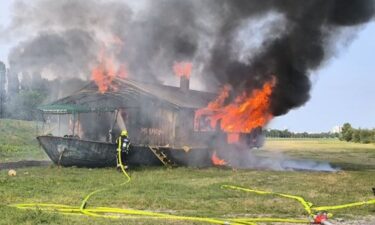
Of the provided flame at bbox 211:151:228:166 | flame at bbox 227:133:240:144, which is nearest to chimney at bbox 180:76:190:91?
flame at bbox 227:133:240:144

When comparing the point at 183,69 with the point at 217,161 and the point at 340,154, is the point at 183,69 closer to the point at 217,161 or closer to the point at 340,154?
the point at 217,161

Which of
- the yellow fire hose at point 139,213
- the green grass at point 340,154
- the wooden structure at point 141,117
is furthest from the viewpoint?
the green grass at point 340,154

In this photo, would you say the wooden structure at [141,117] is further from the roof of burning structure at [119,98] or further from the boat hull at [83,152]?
the boat hull at [83,152]

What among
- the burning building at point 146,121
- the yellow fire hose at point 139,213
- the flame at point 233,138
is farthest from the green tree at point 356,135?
the yellow fire hose at point 139,213

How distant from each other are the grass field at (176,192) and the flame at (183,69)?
35.4ft

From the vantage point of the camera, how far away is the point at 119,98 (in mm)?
27953

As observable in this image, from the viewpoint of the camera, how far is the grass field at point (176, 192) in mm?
11844

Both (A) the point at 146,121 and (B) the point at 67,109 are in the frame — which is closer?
(B) the point at 67,109

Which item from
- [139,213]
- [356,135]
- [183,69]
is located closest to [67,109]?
[183,69]

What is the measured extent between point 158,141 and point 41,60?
36.2 feet

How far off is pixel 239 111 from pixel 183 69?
4928 millimetres

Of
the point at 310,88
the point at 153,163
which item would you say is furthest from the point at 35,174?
the point at 310,88

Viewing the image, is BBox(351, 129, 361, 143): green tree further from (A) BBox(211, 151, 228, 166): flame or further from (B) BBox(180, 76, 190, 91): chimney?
(A) BBox(211, 151, 228, 166): flame

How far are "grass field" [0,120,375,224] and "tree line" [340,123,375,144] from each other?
52.2m
